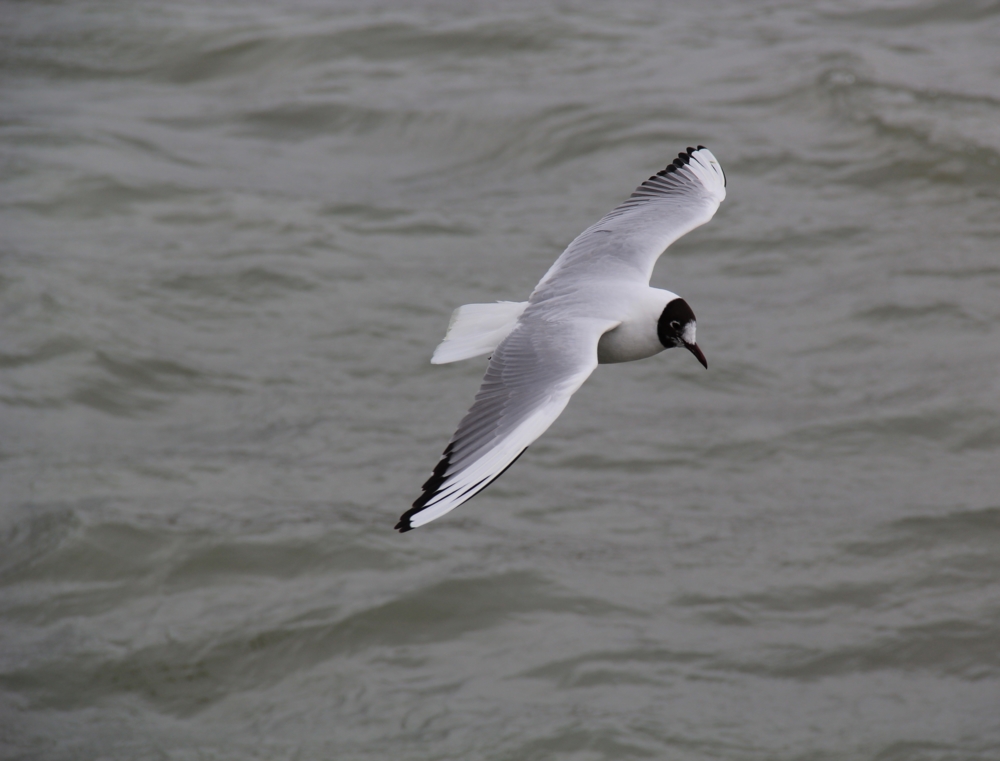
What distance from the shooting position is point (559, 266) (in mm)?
5121

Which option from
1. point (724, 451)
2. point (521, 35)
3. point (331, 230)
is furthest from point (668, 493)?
point (521, 35)

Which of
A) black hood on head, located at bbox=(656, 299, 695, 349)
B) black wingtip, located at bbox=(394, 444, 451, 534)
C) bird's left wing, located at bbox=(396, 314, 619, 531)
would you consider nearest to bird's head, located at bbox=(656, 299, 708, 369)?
black hood on head, located at bbox=(656, 299, 695, 349)

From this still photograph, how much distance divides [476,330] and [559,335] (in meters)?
0.40

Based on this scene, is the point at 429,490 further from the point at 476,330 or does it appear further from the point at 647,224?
the point at 647,224

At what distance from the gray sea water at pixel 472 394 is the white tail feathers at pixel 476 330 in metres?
2.28

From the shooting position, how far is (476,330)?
4.54 metres

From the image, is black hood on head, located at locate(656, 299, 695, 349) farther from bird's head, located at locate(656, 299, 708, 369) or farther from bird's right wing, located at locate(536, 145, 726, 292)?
bird's right wing, located at locate(536, 145, 726, 292)

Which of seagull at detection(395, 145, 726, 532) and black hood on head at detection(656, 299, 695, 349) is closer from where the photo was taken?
seagull at detection(395, 145, 726, 532)

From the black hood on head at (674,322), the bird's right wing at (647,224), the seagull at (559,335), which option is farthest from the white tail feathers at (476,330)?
the black hood on head at (674,322)

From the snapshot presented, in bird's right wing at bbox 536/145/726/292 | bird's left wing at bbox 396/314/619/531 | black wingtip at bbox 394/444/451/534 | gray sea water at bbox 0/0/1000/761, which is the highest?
bird's right wing at bbox 536/145/726/292

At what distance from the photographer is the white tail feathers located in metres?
4.38

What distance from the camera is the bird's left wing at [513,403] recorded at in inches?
140

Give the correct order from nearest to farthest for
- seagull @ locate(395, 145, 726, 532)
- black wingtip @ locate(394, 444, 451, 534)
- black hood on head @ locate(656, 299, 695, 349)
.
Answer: black wingtip @ locate(394, 444, 451, 534)
seagull @ locate(395, 145, 726, 532)
black hood on head @ locate(656, 299, 695, 349)

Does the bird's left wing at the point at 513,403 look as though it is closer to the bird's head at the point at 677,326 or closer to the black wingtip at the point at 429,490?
the black wingtip at the point at 429,490
